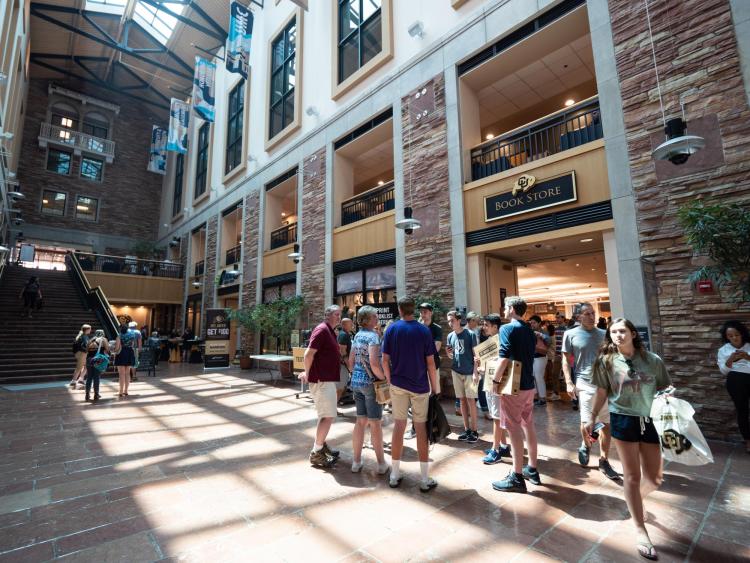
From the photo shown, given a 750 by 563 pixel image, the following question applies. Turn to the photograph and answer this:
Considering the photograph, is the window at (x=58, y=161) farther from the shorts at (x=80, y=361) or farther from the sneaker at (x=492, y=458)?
the sneaker at (x=492, y=458)

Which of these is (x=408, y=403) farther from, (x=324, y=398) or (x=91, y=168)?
(x=91, y=168)

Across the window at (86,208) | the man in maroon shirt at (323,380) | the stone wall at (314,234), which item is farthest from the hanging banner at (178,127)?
the man in maroon shirt at (323,380)

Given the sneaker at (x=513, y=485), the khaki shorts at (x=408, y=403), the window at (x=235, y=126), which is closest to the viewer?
the sneaker at (x=513, y=485)

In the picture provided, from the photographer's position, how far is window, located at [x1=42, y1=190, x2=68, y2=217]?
21670 millimetres

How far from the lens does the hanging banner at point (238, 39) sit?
1416 cm

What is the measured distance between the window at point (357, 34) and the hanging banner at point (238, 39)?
479 centimetres

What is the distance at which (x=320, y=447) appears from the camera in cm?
370

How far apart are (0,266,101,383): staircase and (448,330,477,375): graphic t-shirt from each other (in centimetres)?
1112

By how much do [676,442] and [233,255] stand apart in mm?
16657

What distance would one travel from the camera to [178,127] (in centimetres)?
1934

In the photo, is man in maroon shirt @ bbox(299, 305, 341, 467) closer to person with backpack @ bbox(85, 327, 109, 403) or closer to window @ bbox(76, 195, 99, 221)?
person with backpack @ bbox(85, 327, 109, 403)

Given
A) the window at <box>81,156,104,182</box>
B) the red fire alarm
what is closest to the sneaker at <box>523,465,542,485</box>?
the red fire alarm

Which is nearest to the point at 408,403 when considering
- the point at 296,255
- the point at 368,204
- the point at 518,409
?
the point at 518,409

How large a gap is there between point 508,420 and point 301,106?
12743 mm
